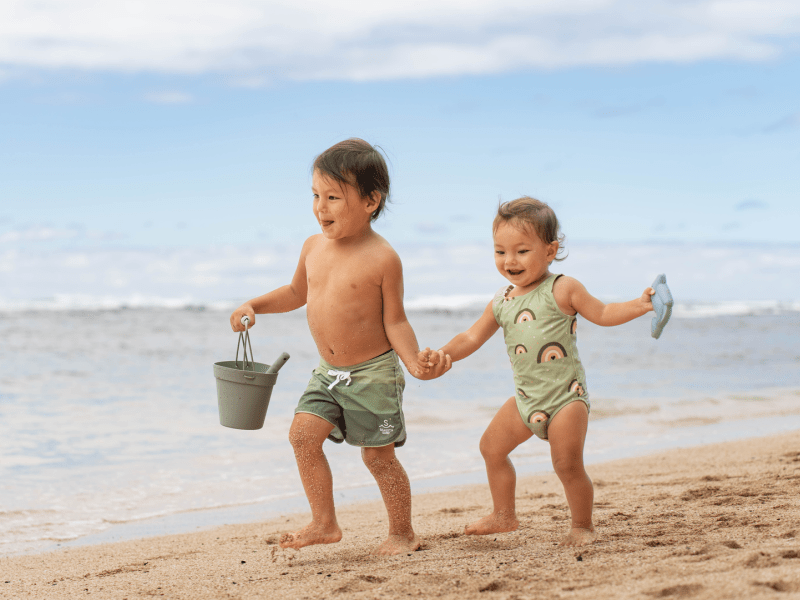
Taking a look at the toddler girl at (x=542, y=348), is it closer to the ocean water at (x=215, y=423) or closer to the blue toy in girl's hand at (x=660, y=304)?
the blue toy in girl's hand at (x=660, y=304)

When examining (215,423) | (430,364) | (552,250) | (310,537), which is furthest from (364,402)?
(215,423)

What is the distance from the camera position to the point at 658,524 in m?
3.26

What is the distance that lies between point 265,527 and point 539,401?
1851 millimetres

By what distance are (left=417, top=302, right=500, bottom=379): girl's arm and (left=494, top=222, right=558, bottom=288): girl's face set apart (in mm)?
206

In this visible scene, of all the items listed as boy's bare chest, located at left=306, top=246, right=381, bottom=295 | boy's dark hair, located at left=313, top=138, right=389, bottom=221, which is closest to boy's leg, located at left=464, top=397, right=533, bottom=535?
boy's bare chest, located at left=306, top=246, right=381, bottom=295

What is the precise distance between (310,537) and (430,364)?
0.87 metres

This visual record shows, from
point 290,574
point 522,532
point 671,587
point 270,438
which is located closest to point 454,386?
point 270,438

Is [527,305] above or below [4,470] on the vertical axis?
above

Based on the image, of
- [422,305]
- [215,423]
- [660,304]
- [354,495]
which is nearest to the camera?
[660,304]

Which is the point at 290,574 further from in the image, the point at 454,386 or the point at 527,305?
the point at 454,386

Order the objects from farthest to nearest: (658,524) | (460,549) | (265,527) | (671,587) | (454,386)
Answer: (454,386) → (265,527) → (658,524) → (460,549) → (671,587)

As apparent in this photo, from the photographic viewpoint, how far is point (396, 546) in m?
3.07

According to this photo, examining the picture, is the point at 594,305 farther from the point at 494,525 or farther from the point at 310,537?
the point at 310,537

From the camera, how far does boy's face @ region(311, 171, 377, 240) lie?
3012 mm
